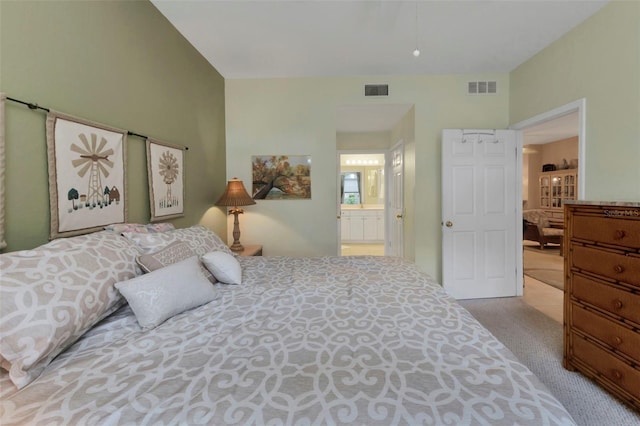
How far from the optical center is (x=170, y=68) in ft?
7.48

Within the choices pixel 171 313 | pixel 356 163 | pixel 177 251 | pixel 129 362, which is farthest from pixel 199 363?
pixel 356 163

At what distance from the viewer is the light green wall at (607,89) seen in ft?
6.22

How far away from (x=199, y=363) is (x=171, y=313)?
384 millimetres

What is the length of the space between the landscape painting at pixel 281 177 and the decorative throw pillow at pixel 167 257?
6.51 feet

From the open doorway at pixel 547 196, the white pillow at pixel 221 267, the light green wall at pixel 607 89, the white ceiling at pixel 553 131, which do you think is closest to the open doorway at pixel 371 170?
the light green wall at pixel 607 89

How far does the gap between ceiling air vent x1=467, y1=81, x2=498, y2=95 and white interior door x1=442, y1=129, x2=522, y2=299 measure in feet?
1.73

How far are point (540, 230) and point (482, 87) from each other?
4.14m

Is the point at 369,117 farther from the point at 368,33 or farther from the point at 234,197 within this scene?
the point at 234,197

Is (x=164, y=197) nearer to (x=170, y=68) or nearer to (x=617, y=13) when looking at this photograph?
(x=170, y=68)

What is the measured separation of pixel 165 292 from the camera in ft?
3.78

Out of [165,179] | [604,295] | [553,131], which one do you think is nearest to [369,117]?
[165,179]

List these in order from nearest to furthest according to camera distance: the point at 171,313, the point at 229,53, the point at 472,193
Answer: the point at 171,313
the point at 229,53
the point at 472,193

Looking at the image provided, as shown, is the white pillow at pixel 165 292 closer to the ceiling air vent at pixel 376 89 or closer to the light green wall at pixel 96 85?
the light green wall at pixel 96 85

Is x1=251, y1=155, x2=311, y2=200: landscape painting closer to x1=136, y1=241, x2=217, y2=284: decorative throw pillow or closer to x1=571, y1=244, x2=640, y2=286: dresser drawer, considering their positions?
x1=136, y1=241, x2=217, y2=284: decorative throw pillow
